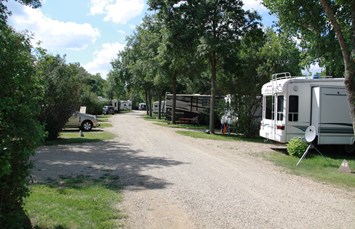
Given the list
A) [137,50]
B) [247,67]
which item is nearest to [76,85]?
[247,67]

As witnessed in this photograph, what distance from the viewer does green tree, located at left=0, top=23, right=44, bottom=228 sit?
4.19 metres

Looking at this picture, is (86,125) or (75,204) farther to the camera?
(86,125)

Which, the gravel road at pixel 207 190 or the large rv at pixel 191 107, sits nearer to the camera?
the gravel road at pixel 207 190

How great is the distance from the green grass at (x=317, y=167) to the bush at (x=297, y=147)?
261mm

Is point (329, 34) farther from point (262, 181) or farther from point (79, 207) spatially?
point (79, 207)

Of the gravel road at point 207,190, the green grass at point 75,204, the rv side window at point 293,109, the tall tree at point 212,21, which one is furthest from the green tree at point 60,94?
the rv side window at point 293,109

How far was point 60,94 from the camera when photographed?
17.3m

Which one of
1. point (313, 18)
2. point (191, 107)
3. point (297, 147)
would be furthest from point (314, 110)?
point (191, 107)

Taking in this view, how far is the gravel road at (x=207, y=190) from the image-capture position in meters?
6.14

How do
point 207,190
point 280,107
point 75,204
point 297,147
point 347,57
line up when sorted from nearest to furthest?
1. point 75,204
2. point 207,190
3. point 347,57
4. point 297,147
5. point 280,107

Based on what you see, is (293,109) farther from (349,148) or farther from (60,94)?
(60,94)

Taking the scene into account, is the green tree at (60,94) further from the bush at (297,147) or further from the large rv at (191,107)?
the large rv at (191,107)

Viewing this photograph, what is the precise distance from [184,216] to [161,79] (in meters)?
28.6

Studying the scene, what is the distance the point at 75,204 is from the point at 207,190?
9.21 feet
